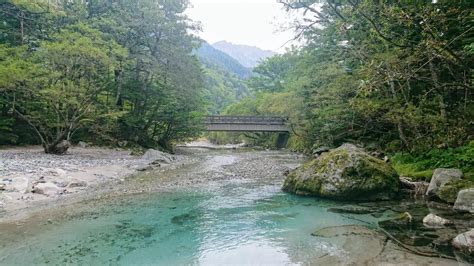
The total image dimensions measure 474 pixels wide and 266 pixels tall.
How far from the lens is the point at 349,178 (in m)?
9.44

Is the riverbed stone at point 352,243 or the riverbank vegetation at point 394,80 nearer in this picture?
the riverbed stone at point 352,243

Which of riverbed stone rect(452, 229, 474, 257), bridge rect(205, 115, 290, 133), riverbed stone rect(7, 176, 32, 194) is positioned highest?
bridge rect(205, 115, 290, 133)

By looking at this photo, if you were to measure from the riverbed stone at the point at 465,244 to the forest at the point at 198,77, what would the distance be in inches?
115

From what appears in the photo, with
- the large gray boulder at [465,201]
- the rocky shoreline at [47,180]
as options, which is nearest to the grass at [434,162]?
the large gray boulder at [465,201]

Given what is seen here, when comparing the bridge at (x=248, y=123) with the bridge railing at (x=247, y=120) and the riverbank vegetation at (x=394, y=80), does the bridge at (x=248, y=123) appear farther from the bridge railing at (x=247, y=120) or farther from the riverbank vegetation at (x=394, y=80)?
the riverbank vegetation at (x=394, y=80)

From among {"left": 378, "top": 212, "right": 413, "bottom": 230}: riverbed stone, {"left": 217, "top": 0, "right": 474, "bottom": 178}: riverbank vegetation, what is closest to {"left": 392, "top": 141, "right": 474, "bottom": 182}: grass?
{"left": 217, "top": 0, "right": 474, "bottom": 178}: riverbank vegetation

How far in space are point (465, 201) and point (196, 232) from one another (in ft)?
18.6

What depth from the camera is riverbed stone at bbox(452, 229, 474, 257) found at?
4.89 metres

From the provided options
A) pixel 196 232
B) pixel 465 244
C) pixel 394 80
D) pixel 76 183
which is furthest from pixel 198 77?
pixel 465 244

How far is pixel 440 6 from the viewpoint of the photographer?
25.0ft

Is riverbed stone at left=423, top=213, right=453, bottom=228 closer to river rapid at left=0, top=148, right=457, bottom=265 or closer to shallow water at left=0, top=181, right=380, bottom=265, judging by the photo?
river rapid at left=0, top=148, right=457, bottom=265

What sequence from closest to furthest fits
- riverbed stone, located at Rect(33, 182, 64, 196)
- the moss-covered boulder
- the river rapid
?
the river rapid, the moss-covered boulder, riverbed stone, located at Rect(33, 182, 64, 196)

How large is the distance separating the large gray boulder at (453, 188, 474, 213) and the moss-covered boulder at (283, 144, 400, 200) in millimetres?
2033

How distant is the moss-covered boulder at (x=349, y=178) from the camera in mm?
9258
